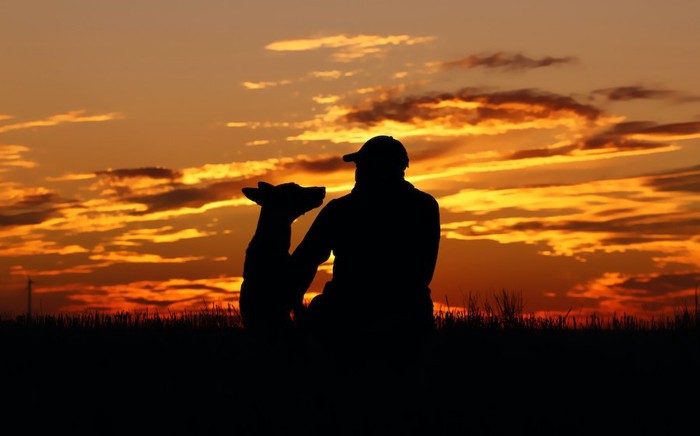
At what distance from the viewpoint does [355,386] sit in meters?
8.63

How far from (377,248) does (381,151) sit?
778 millimetres

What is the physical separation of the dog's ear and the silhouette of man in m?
2.86

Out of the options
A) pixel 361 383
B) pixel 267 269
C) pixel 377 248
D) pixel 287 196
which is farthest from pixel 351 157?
pixel 287 196

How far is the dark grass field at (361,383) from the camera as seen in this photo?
8281 millimetres

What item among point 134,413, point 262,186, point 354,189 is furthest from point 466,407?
point 262,186

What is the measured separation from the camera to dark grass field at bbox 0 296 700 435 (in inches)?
326

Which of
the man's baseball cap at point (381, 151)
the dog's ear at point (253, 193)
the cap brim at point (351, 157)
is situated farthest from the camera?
the dog's ear at point (253, 193)

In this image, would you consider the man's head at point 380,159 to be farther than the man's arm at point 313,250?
No

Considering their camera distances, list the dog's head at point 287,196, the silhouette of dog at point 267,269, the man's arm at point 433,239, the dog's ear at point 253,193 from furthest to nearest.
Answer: the dog's ear at point 253,193 < the dog's head at point 287,196 < the silhouette of dog at point 267,269 < the man's arm at point 433,239

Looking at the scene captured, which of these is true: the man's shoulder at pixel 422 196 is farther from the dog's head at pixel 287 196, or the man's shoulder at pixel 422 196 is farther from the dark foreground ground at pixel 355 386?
the dog's head at pixel 287 196

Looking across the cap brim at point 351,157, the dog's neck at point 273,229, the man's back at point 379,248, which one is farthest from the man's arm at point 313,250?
the dog's neck at point 273,229

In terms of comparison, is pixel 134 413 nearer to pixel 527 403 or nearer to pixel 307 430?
pixel 307 430

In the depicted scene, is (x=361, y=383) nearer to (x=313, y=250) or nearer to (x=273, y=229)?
(x=313, y=250)

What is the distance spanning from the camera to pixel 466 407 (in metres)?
8.88
